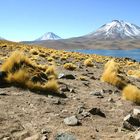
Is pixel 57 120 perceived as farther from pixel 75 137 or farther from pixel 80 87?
pixel 80 87

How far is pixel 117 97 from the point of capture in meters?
13.3

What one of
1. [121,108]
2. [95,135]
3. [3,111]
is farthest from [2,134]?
[121,108]

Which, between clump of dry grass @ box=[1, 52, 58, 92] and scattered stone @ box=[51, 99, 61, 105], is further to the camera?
clump of dry grass @ box=[1, 52, 58, 92]

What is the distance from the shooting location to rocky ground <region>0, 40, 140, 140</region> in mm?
7914

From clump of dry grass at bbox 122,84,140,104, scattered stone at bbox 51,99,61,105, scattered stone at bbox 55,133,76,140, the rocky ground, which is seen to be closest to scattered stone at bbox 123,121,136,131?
the rocky ground

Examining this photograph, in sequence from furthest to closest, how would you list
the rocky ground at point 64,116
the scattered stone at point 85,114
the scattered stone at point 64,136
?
the scattered stone at point 85,114 < the rocky ground at point 64,116 < the scattered stone at point 64,136

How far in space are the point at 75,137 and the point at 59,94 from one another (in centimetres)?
441

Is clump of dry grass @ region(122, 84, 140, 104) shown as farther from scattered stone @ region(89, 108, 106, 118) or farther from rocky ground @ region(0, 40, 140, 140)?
scattered stone @ region(89, 108, 106, 118)

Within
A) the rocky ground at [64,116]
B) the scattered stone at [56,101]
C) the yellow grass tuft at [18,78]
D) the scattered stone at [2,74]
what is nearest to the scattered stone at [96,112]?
the rocky ground at [64,116]

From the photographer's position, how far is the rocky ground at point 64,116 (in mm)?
7914

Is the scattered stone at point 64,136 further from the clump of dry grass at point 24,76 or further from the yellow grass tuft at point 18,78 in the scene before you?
the yellow grass tuft at point 18,78

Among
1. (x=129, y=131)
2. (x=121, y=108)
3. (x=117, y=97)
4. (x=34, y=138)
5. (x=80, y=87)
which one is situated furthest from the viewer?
(x=80, y=87)

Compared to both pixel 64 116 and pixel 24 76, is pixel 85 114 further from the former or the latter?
pixel 24 76

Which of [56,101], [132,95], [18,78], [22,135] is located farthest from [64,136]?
[132,95]
